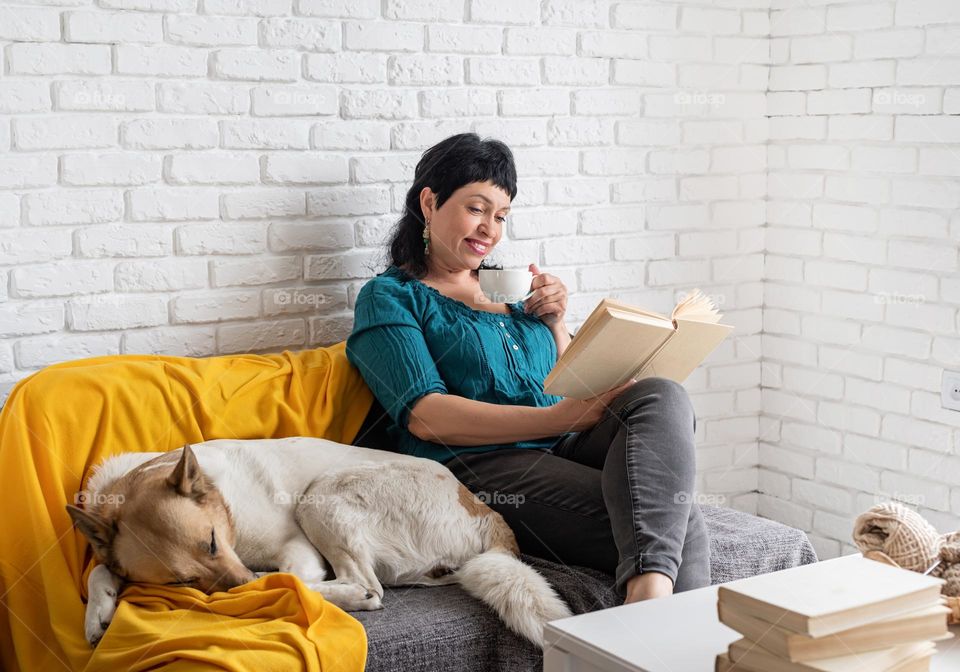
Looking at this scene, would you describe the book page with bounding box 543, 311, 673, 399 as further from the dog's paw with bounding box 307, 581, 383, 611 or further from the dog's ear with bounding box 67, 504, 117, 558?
the dog's ear with bounding box 67, 504, 117, 558

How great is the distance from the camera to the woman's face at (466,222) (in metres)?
2.51

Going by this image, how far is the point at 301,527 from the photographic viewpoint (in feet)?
6.92

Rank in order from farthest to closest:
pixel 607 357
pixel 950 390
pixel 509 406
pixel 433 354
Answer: pixel 950 390 < pixel 433 354 < pixel 509 406 < pixel 607 357

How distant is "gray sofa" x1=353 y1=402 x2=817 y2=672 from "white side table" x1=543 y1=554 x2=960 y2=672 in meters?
0.30

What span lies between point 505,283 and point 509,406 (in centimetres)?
27

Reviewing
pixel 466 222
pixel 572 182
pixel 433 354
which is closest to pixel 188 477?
pixel 433 354

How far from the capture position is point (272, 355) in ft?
8.17

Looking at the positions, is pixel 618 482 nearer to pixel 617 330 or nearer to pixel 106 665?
pixel 617 330

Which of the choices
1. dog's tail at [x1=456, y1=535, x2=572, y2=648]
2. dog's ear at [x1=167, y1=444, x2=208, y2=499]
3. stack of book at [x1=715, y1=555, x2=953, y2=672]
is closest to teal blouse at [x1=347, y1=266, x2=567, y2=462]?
dog's tail at [x1=456, y1=535, x2=572, y2=648]

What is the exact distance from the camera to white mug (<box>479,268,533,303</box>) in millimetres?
2338

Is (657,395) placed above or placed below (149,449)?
above

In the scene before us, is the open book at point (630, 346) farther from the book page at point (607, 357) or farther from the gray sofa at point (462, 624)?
the gray sofa at point (462, 624)

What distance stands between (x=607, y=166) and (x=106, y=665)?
6.52 feet

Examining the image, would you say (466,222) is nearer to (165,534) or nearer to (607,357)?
(607,357)
